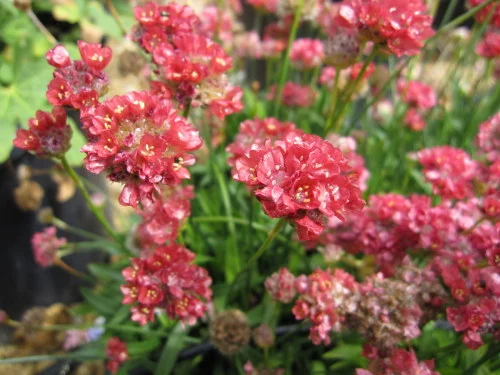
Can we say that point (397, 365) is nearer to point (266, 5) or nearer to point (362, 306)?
point (362, 306)

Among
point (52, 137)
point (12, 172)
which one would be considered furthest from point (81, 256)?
point (52, 137)

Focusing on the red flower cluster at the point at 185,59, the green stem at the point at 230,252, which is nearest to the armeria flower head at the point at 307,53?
the green stem at the point at 230,252

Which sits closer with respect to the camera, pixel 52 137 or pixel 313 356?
pixel 52 137

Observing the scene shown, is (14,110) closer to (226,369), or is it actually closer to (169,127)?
(169,127)

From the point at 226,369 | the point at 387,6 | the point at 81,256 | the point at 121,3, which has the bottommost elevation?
the point at 81,256

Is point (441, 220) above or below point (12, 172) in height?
above

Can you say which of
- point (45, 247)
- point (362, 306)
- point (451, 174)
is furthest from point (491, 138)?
point (45, 247)

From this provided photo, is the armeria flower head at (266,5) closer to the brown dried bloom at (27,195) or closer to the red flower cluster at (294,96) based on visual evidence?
the red flower cluster at (294,96)
